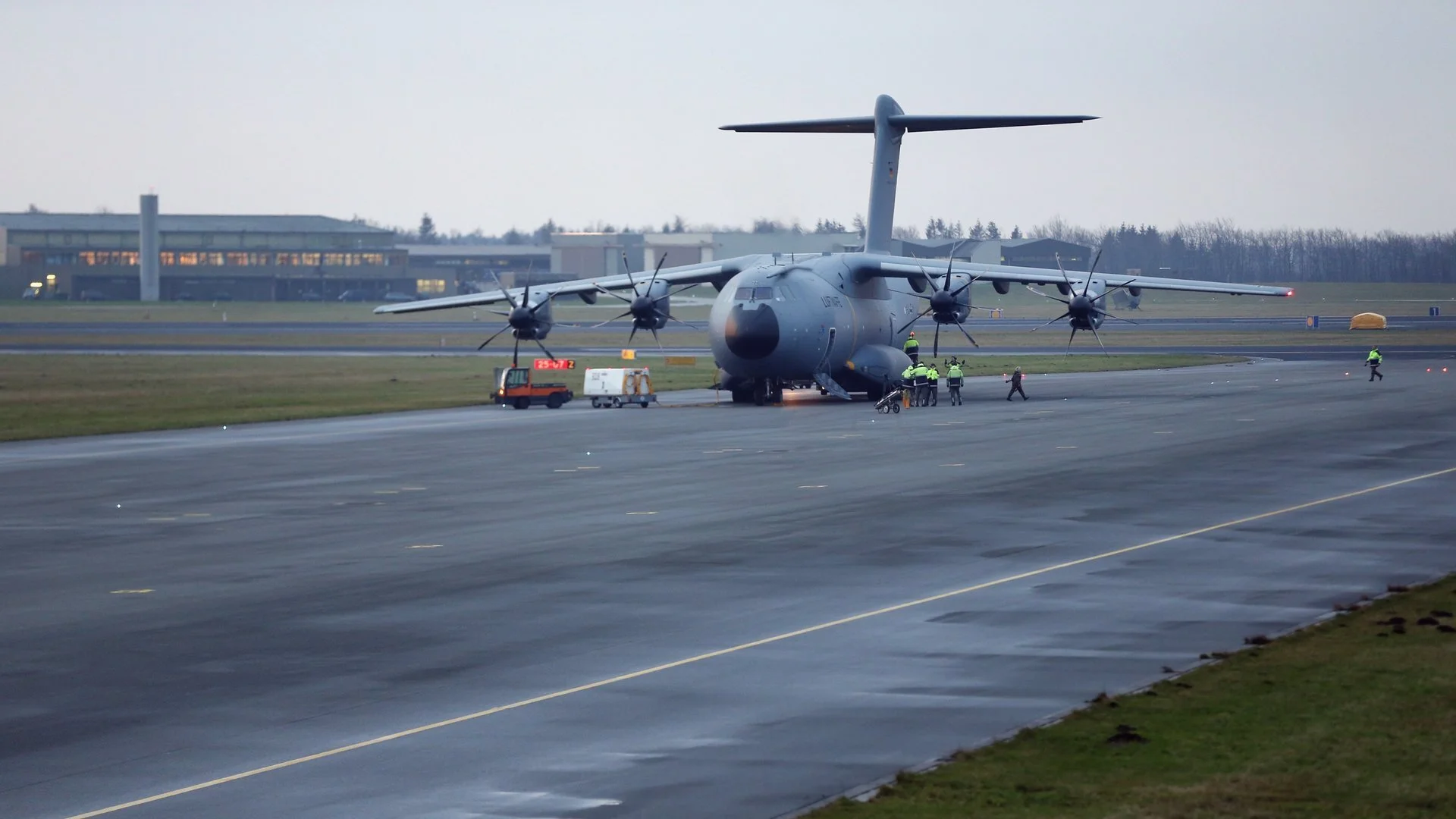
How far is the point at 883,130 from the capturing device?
190 feet

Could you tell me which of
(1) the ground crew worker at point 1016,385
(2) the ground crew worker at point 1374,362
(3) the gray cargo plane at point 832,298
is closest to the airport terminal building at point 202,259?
(3) the gray cargo plane at point 832,298

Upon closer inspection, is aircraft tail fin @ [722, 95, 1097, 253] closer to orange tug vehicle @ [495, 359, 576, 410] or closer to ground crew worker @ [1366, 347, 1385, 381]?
orange tug vehicle @ [495, 359, 576, 410]

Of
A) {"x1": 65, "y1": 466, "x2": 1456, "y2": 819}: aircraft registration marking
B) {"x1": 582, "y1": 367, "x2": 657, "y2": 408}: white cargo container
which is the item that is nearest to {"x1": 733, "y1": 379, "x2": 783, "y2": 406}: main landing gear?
{"x1": 582, "y1": 367, "x2": 657, "y2": 408}: white cargo container

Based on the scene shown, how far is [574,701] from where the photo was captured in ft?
45.7

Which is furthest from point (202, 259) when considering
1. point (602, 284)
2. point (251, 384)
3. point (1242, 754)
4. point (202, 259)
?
point (1242, 754)

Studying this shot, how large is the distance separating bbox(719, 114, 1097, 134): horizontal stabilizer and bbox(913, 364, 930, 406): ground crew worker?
847cm

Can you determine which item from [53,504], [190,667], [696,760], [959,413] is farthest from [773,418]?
[696,760]

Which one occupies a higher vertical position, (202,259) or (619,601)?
(202,259)

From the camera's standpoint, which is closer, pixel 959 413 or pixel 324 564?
pixel 324 564

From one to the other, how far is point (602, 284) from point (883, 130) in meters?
11.4

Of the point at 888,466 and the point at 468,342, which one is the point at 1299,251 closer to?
the point at 468,342

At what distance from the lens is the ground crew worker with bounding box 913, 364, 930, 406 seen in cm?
5438

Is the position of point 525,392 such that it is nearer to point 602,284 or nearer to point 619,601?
point 602,284

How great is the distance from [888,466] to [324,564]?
48.4 feet
